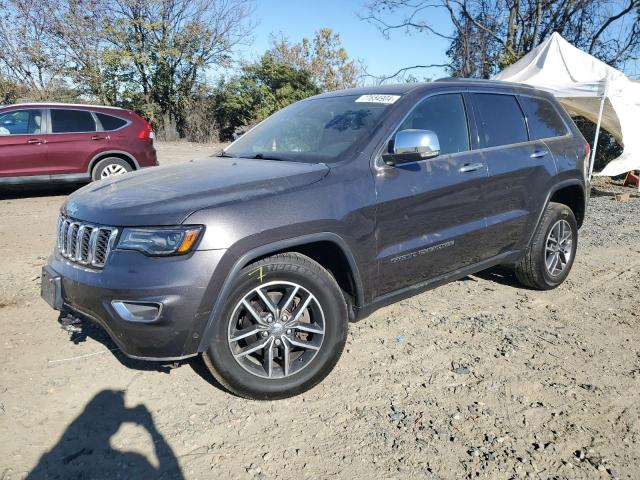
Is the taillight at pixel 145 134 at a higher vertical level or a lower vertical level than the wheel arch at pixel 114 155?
higher

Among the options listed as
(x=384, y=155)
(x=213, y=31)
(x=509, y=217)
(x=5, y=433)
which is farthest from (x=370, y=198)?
(x=213, y=31)

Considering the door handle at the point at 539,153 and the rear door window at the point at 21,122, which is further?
the rear door window at the point at 21,122

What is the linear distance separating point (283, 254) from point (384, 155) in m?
0.95

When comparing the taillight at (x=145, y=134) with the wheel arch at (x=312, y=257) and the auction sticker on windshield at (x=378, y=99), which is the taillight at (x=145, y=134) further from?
the wheel arch at (x=312, y=257)

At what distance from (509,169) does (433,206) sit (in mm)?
1018

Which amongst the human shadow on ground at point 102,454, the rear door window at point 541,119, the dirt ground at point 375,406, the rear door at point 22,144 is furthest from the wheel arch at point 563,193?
the rear door at point 22,144

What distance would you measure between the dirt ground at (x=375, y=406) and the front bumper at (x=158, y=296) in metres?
→ 0.50

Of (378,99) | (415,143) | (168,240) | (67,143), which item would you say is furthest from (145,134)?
(168,240)

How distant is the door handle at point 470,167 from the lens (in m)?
3.71

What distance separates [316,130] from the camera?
3680 millimetres

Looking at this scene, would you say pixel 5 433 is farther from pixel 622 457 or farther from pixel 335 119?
pixel 622 457

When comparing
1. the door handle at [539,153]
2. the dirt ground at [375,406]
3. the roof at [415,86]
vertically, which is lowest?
the dirt ground at [375,406]

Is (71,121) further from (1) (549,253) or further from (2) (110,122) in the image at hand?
(1) (549,253)

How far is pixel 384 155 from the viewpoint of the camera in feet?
10.7
